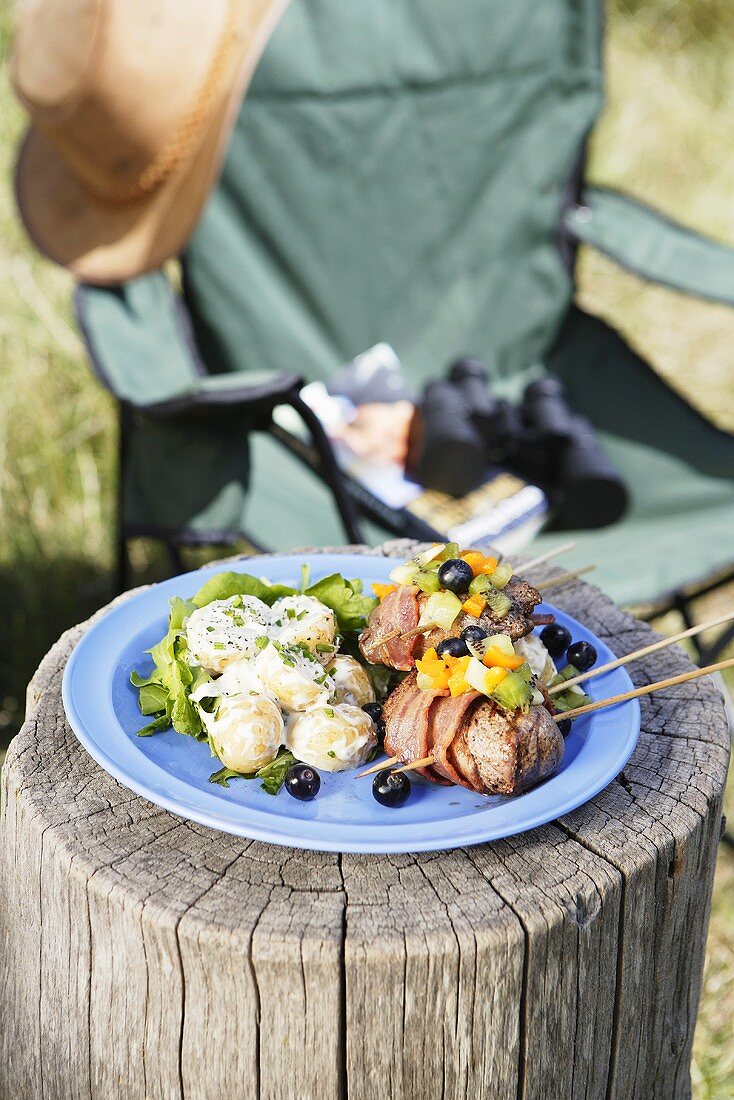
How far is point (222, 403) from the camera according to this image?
89.7 inches

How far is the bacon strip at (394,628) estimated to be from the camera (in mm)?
1322

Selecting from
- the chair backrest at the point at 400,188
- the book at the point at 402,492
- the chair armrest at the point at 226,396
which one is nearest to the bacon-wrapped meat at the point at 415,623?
Answer: the chair armrest at the point at 226,396

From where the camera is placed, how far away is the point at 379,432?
9.84 feet

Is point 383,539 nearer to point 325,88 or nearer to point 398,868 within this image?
point 325,88

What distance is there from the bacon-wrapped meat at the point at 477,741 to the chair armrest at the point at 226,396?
1152 mm

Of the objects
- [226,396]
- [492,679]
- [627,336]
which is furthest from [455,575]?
[627,336]

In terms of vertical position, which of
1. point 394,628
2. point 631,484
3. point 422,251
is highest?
point 394,628

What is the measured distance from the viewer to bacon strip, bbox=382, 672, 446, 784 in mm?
1231

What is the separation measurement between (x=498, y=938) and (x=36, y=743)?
2.09 feet

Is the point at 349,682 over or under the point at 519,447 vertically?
over

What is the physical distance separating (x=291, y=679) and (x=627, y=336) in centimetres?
382

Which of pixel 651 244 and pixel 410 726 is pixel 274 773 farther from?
pixel 651 244

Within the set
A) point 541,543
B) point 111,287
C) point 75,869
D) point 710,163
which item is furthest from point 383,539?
point 710,163

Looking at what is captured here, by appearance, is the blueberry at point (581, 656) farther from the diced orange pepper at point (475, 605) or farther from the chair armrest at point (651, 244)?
the chair armrest at point (651, 244)
